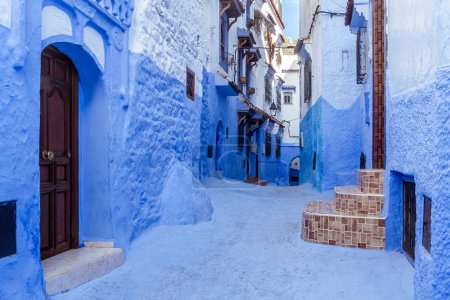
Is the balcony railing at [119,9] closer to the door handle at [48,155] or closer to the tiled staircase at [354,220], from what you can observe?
the door handle at [48,155]

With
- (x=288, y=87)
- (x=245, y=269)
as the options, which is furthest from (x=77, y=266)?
(x=288, y=87)

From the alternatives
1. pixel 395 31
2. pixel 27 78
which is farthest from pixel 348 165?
pixel 27 78

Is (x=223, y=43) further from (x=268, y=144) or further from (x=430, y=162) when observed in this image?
(x=268, y=144)

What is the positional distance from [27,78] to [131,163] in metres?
1.91

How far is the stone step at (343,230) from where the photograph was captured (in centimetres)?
483

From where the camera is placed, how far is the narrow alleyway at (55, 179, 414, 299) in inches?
151

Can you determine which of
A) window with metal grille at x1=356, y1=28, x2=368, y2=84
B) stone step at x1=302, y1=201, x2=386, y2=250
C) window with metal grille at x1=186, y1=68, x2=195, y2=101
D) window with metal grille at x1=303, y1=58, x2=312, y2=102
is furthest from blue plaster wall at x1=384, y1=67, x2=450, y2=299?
window with metal grille at x1=303, y1=58, x2=312, y2=102

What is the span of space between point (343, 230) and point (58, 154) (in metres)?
3.22

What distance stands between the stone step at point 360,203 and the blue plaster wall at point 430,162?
1.06 meters

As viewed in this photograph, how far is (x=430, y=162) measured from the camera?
3.00m

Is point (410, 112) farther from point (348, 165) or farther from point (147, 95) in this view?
point (348, 165)

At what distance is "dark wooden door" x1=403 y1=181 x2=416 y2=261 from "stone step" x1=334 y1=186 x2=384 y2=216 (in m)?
0.50

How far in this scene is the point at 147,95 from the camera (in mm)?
5379

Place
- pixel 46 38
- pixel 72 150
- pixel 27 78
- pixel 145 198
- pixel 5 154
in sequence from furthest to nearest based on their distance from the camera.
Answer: pixel 145 198
pixel 72 150
pixel 46 38
pixel 27 78
pixel 5 154
